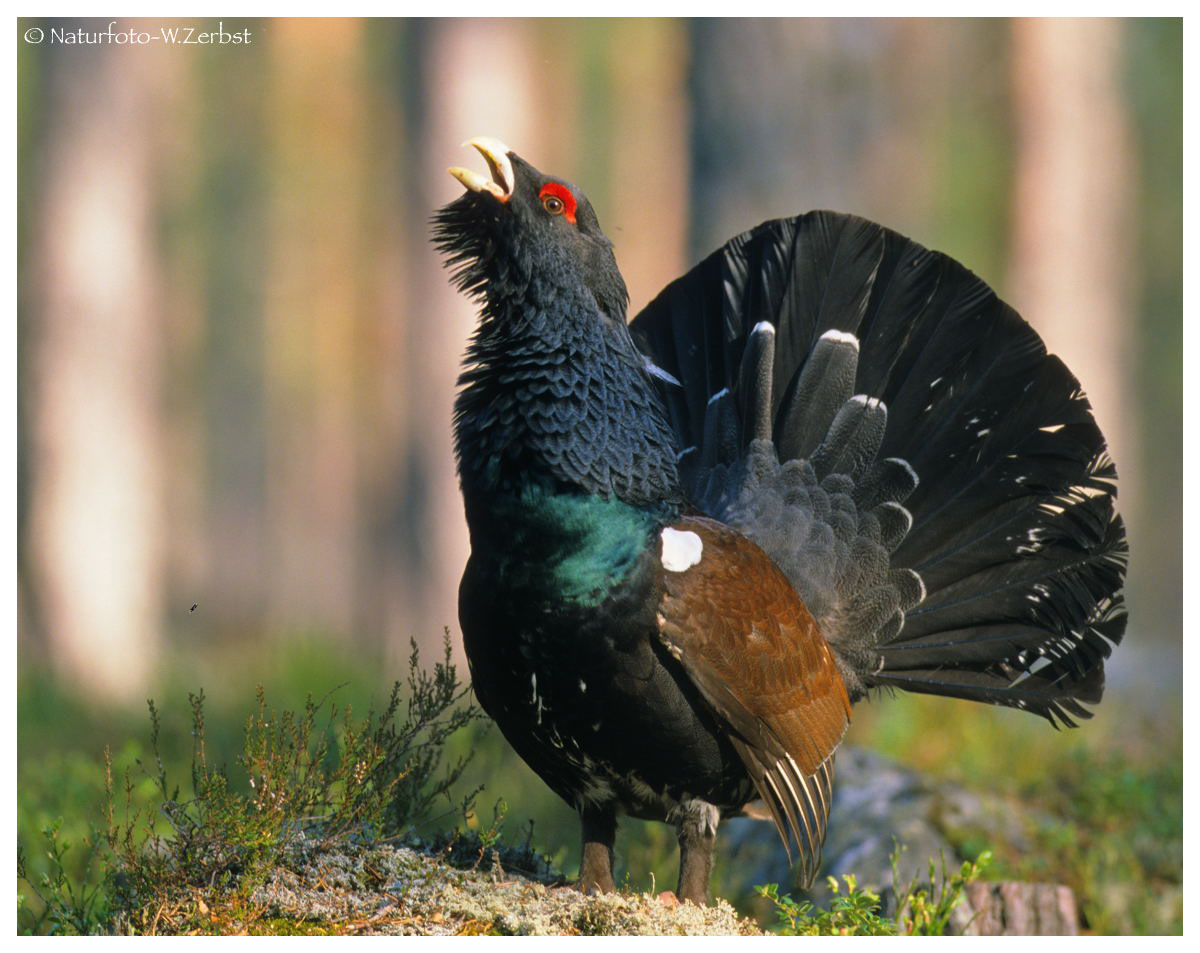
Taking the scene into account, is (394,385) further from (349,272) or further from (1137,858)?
(349,272)

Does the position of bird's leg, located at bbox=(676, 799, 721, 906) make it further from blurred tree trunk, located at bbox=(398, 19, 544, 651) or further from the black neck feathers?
blurred tree trunk, located at bbox=(398, 19, 544, 651)

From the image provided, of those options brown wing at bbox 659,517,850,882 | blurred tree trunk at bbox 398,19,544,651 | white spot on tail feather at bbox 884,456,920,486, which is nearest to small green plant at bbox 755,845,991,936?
brown wing at bbox 659,517,850,882

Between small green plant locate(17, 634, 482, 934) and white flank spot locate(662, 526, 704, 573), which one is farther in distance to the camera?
white flank spot locate(662, 526, 704, 573)

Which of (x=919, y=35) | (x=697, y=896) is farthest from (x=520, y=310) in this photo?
(x=919, y=35)

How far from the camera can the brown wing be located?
136 inches

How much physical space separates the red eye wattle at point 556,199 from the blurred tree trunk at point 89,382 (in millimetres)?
6903

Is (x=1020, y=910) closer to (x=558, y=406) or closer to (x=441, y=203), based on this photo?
(x=558, y=406)

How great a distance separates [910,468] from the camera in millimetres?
4367

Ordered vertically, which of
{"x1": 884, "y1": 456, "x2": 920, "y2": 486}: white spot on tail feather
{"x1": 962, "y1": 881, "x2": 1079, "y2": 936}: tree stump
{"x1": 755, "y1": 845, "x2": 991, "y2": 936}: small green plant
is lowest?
{"x1": 962, "y1": 881, "x2": 1079, "y2": 936}: tree stump

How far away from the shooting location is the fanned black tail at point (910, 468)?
4277 millimetres

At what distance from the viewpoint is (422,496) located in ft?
33.2

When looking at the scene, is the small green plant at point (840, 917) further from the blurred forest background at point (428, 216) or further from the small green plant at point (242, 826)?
the blurred forest background at point (428, 216)

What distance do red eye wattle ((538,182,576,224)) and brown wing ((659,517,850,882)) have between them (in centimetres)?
105

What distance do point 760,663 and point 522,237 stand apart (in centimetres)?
150
